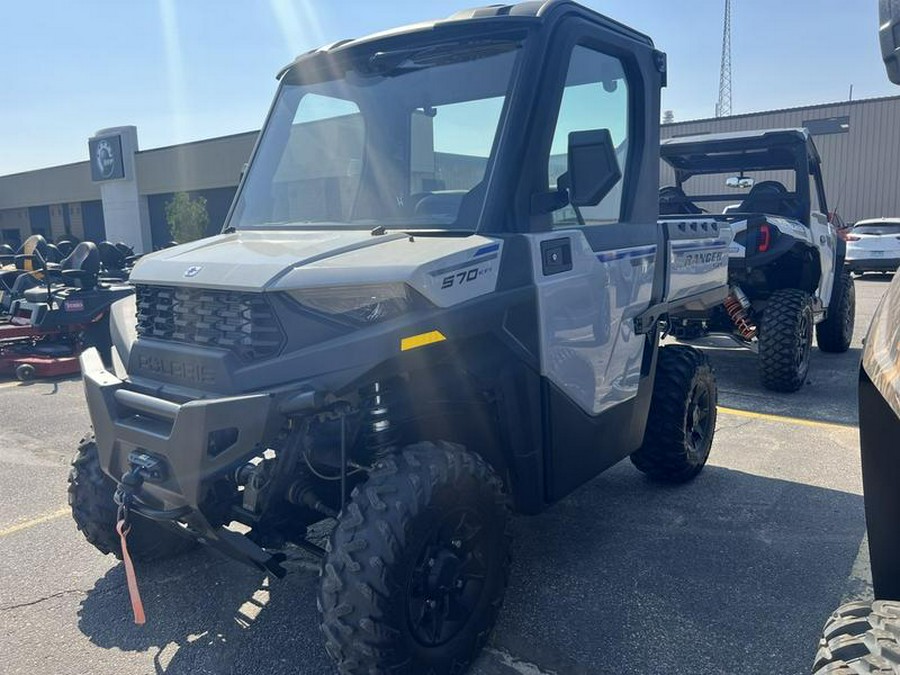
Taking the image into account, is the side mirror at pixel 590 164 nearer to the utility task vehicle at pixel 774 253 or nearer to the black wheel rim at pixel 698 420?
the black wheel rim at pixel 698 420

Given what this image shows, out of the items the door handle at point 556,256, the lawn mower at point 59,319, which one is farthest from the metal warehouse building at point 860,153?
the door handle at point 556,256

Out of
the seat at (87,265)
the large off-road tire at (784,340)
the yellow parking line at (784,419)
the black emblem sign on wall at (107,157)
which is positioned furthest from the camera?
the black emblem sign on wall at (107,157)

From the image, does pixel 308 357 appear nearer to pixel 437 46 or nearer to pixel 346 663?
pixel 346 663

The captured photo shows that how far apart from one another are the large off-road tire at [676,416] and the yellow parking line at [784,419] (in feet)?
5.97

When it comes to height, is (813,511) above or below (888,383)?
below

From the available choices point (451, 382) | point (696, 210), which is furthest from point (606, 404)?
point (696, 210)

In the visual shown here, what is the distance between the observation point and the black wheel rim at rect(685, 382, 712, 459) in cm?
466

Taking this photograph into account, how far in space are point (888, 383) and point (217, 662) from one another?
8.68 feet

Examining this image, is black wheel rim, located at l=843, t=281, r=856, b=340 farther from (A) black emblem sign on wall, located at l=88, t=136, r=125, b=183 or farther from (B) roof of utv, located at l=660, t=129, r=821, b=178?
(A) black emblem sign on wall, located at l=88, t=136, r=125, b=183

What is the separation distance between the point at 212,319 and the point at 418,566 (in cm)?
116

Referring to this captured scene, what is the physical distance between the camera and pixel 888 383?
149cm

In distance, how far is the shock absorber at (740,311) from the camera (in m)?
7.30

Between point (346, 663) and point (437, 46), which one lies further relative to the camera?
point (437, 46)

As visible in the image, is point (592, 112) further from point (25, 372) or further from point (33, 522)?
point (25, 372)
